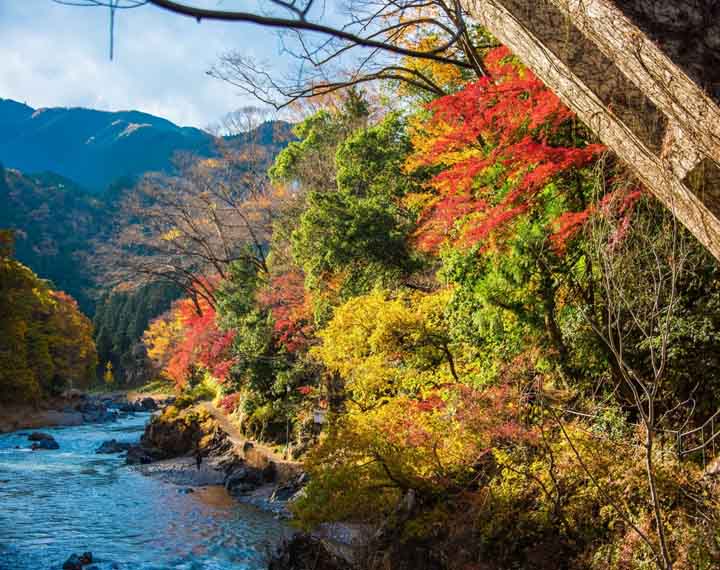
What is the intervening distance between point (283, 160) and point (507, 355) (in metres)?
15.5

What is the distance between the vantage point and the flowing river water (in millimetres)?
10227

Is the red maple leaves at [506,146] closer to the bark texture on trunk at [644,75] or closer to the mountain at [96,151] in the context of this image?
the bark texture on trunk at [644,75]

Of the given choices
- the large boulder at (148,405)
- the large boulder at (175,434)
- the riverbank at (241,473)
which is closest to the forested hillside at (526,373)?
the riverbank at (241,473)

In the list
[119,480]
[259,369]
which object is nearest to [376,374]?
[259,369]

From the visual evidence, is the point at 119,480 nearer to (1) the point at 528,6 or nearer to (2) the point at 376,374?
(2) the point at 376,374

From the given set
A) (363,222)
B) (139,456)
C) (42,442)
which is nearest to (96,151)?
(42,442)

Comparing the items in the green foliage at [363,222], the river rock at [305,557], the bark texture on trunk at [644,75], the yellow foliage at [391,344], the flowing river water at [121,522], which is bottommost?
the river rock at [305,557]

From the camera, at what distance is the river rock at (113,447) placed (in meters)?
23.6

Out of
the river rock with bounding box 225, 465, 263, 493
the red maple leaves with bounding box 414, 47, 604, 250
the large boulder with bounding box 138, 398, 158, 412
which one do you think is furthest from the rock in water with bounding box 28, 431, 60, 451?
the red maple leaves with bounding box 414, 47, 604, 250

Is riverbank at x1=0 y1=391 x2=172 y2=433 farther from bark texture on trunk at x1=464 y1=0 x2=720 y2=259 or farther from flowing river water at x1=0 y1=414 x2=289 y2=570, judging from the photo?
bark texture on trunk at x1=464 y1=0 x2=720 y2=259

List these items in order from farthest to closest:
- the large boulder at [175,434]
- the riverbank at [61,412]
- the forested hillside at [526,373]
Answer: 1. the riverbank at [61,412]
2. the large boulder at [175,434]
3. the forested hillside at [526,373]

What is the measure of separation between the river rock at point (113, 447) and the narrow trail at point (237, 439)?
3.95m

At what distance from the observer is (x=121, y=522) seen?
41.2 ft

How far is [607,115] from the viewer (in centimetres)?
283
